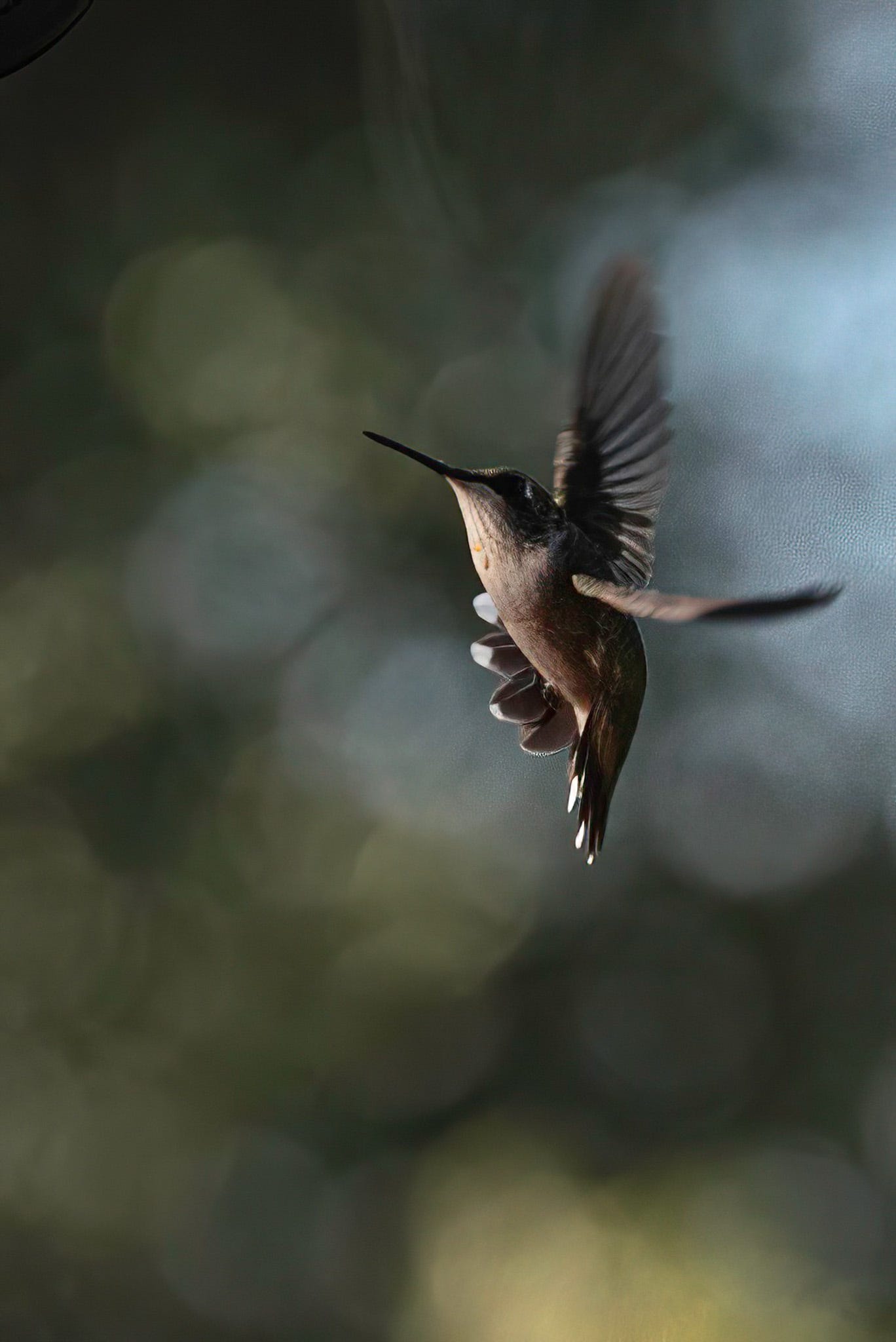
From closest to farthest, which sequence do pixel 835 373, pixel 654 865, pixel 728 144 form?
pixel 835 373, pixel 728 144, pixel 654 865

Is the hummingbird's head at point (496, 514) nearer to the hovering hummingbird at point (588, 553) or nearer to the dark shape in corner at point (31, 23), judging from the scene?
the hovering hummingbird at point (588, 553)

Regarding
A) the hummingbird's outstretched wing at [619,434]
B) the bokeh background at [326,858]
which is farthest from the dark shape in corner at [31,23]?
the bokeh background at [326,858]

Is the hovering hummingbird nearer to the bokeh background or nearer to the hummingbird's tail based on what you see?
the hummingbird's tail

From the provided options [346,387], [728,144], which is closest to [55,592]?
[346,387]

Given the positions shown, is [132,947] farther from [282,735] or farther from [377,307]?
[377,307]

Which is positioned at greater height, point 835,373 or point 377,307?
point 377,307

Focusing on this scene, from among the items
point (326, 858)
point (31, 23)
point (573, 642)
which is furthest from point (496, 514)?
point (326, 858)

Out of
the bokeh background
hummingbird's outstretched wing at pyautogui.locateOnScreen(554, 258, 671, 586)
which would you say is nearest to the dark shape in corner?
hummingbird's outstretched wing at pyautogui.locateOnScreen(554, 258, 671, 586)

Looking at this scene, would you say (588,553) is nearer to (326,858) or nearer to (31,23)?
(31,23)
